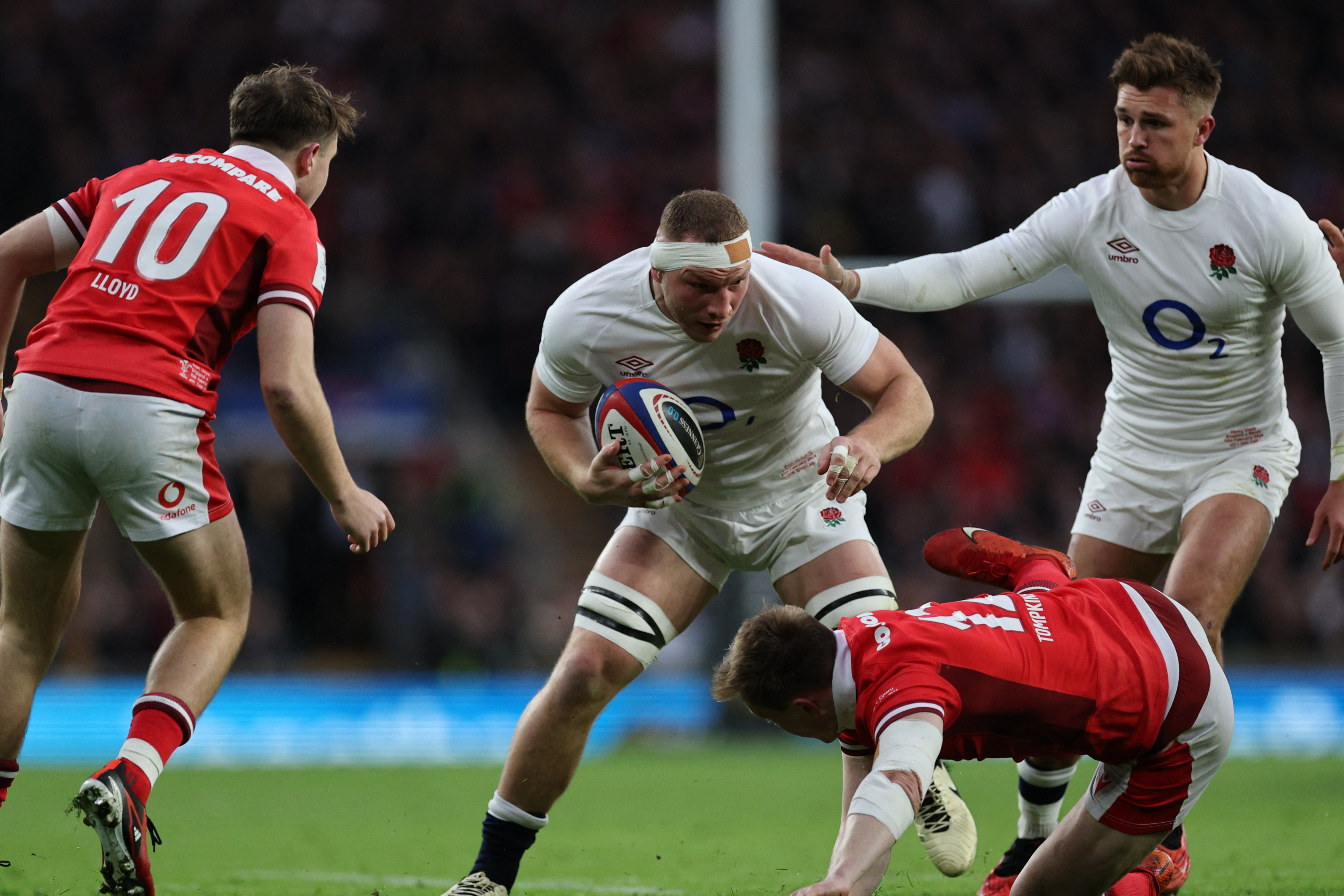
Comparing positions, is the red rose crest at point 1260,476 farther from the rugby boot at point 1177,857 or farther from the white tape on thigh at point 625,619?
the white tape on thigh at point 625,619

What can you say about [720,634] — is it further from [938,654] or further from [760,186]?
[938,654]

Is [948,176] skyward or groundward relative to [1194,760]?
skyward

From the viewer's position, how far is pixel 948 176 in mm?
16250

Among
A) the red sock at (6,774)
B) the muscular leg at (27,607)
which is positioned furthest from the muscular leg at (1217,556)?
the red sock at (6,774)

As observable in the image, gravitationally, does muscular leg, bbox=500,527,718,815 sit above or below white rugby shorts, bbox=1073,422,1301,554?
below

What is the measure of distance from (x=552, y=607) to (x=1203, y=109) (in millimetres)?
10101

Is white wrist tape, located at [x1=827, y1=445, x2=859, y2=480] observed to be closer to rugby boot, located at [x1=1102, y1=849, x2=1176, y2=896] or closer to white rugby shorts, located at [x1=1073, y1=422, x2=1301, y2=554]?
rugby boot, located at [x1=1102, y1=849, x2=1176, y2=896]

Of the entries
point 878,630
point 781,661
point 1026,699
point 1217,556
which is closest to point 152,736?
point 781,661

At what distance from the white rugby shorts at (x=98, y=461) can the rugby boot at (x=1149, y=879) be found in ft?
10.4

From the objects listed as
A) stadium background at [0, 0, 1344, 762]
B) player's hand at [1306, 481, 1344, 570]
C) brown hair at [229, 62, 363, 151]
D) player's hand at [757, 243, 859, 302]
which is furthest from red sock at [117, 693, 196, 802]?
stadium background at [0, 0, 1344, 762]

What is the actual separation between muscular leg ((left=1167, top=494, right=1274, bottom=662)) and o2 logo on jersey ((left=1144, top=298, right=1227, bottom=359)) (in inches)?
22.7

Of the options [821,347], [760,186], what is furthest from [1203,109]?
[760,186]

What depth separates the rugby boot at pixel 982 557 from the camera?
4664 mm

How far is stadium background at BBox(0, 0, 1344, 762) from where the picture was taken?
46.1 ft
